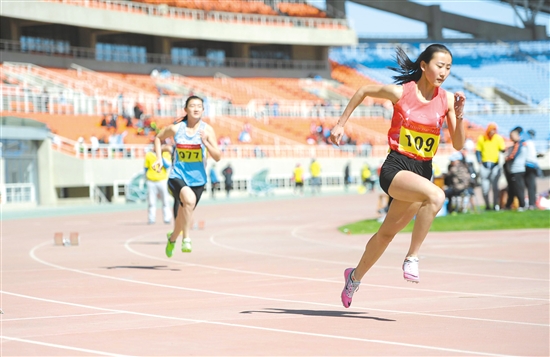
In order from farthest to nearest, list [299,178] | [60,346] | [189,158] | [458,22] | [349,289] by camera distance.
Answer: [458,22] → [299,178] → [189,158] → [349,289] → [60,346]

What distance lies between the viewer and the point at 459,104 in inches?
328

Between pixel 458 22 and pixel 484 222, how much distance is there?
2438 inches

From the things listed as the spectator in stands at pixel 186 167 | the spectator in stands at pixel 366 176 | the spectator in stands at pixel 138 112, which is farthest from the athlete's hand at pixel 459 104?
the spectator in stands at pixel 366 176

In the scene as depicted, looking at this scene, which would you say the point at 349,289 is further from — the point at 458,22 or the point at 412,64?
the point at 458,22

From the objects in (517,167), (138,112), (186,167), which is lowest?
(517,167)

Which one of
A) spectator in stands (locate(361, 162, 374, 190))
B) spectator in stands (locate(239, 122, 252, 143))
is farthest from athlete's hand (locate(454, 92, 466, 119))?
spectator in stands (locate(239, 122, 252, 143))

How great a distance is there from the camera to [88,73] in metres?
56.7

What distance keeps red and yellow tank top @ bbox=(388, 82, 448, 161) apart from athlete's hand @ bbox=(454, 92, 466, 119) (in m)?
0.14

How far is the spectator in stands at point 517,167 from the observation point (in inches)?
858

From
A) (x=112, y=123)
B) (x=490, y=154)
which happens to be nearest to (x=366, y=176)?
(x=112, y=123)

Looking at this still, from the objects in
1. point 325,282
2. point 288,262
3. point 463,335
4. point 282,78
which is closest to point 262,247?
point 288,262

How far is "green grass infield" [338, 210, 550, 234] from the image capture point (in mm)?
19578

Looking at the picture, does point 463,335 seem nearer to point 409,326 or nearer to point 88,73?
point 409,326

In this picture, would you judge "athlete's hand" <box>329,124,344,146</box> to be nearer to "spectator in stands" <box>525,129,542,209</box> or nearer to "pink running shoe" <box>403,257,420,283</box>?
"pink running shoe" <box>403,257,420,283</box>
